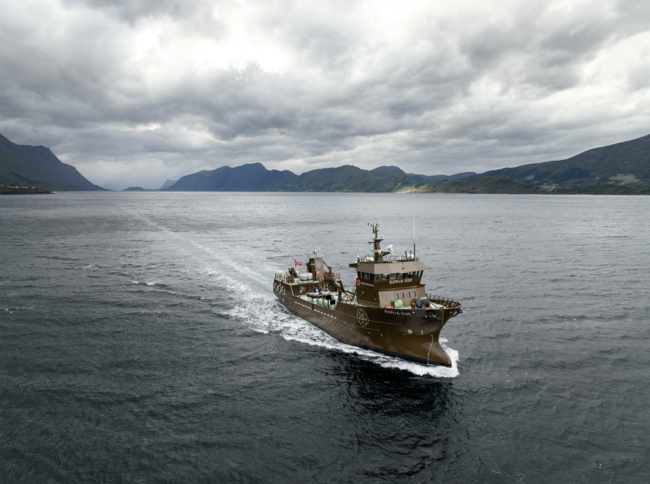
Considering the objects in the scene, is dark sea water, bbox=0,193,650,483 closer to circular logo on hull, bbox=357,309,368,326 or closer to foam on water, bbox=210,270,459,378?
foam on water, bbox=210,270,459,378

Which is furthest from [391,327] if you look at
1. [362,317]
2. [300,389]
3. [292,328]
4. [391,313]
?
[292,328]

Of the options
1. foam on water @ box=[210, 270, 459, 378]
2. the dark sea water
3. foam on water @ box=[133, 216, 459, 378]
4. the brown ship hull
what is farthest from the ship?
the dark sea water

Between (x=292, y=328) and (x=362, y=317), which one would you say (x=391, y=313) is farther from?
(x=292, y=328)

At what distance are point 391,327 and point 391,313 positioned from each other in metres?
1.78

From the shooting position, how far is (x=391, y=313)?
38906 mm

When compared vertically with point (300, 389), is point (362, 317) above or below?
Result: above

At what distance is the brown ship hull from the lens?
3722 centimetres

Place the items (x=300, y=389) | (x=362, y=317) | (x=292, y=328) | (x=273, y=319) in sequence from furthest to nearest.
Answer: (x=273, y=319), (x=292, y=328), (x=362, y=317), (x=300, y=389)

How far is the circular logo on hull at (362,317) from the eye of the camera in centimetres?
4156

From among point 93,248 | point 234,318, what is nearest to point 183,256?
point 93,248

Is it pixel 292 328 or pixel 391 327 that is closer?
pixel 391 327

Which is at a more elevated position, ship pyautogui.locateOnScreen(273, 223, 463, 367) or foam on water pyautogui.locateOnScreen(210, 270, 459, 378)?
ship pyautogui.locateOnScreen(273, 223, 463, 367)

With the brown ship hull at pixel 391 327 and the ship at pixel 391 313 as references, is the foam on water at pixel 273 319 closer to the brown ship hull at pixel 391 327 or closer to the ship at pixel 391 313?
the brown ship hull at pixel 391 327

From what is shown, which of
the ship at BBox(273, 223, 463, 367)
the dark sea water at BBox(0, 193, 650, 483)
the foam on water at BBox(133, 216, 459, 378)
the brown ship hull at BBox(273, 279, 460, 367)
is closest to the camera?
the dark sea water at BBox(0, 193, 650, 483)
